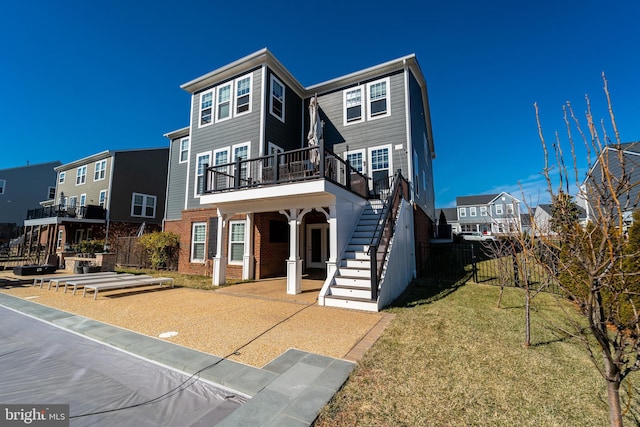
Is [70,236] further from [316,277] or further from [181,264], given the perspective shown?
[316,277]

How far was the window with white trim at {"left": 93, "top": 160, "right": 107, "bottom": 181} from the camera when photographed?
69.6ft

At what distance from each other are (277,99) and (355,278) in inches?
378

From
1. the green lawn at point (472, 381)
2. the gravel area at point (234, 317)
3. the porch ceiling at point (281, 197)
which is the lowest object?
the green lawn at point (472, 381)

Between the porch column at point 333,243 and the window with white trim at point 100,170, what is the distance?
21.7m

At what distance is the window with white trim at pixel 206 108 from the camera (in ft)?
45.8

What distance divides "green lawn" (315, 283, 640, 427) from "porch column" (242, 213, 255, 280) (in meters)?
7.04

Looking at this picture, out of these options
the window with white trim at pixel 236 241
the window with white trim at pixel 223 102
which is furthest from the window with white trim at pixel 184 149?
the window with white trim at pixel 236 241

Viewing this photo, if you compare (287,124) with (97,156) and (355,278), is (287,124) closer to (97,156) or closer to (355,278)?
(355,278)

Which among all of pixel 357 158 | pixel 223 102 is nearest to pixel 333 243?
pixel 357 158

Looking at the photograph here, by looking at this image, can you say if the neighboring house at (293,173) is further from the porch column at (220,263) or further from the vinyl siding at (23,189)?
the vinyl siding at (23,189)

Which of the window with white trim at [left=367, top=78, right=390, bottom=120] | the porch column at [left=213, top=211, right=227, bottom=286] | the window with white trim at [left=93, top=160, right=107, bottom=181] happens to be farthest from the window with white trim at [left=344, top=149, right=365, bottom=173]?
the window with white trim at [left=93, top=160, right=107, bottom=181]

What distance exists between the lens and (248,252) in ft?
36.7

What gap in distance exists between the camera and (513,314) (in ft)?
20.6

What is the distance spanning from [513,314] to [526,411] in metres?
4.15
